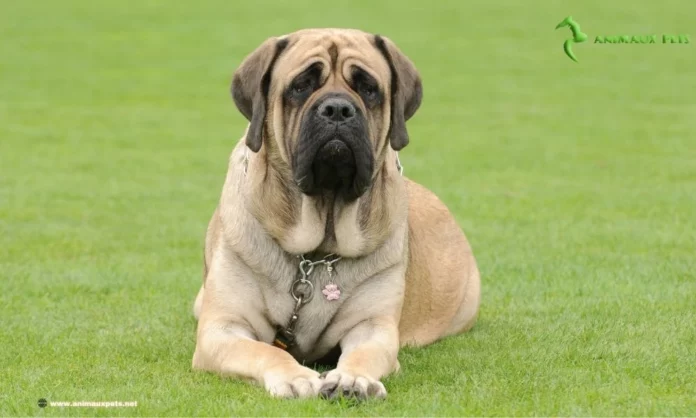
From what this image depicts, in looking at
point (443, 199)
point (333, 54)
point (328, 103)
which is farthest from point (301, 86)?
point (443, 199)

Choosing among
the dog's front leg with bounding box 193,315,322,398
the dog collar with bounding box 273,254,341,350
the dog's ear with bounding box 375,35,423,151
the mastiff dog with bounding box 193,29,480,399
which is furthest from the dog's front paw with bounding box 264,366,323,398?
the dog's ear with bounding box 375,35,423,151

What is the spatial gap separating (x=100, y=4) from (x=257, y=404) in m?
33.0

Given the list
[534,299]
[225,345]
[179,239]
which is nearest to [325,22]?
[179,239]

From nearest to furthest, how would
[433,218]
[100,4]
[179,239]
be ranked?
[433,218]
[179,239]
[100,4]

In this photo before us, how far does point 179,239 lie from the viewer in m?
10.9

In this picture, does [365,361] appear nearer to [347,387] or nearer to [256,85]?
[347,387]

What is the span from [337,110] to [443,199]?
7418 millimetres

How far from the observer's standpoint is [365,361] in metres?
5.58

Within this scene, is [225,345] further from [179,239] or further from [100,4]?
[100,4]

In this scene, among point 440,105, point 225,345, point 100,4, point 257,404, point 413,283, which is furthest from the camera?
point 100,4

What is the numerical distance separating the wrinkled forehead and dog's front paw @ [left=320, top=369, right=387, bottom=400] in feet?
4.85

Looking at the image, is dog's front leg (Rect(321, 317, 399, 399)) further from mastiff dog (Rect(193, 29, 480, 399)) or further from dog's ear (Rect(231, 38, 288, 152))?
dog's ear (Rect(231, 38, 288, 152))

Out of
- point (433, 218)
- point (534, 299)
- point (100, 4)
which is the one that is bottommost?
point (100, 4)

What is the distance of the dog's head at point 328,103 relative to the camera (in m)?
5.68
